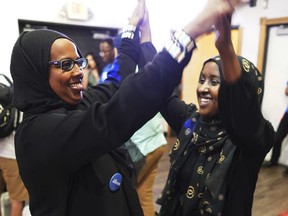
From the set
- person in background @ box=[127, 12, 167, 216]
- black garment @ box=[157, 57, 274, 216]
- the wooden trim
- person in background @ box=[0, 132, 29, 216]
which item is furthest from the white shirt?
the wooden trim

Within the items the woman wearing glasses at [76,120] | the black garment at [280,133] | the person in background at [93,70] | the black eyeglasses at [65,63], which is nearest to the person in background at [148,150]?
the woman wearing glasses at [76,120]

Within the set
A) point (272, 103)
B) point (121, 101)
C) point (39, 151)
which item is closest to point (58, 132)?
point (39, 151)

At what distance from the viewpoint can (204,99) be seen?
1.15 m

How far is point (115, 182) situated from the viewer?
34.8 inches

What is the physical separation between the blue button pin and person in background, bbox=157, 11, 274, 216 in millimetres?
351

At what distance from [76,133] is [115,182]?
0.85ft

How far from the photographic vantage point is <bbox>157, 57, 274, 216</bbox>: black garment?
84 cm

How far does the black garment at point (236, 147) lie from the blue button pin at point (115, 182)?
0.35m

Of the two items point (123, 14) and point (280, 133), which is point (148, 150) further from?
point (123, 14)

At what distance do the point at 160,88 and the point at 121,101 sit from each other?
98mm

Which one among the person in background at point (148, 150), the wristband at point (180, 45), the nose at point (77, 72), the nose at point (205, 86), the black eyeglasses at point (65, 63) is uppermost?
the wristband at point (180, 45)

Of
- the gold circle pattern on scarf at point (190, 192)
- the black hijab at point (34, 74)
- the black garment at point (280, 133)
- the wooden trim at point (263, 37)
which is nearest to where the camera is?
the black hijab at point (34, 74)

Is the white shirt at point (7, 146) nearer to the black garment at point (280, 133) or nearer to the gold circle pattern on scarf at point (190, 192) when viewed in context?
the gold circle pattern on scarf at point (190, 192)

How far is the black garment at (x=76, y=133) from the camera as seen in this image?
667mm
